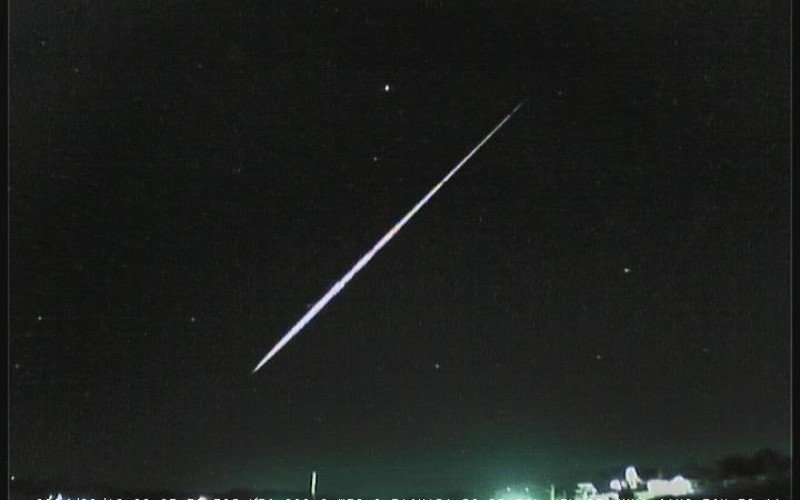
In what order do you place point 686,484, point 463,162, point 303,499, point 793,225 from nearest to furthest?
point 793,225 < point 463,162 < point 303,499 < point 686,484

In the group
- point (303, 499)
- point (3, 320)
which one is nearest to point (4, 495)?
point (3, 320)

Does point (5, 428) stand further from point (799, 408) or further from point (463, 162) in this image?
point (463, 162)

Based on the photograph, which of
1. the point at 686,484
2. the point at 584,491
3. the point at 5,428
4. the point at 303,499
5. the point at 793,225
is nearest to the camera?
the point at 5,428

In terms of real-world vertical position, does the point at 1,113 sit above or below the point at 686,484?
above

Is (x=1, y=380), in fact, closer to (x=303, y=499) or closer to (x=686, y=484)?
(x=303, y=499)

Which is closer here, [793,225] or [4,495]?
[4,495]

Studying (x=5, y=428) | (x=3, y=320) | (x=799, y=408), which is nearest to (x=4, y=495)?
(x=5, y=428)

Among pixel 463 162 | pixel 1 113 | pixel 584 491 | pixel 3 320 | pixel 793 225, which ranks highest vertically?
pixel 463 162

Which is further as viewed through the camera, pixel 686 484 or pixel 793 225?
pixel 686 484

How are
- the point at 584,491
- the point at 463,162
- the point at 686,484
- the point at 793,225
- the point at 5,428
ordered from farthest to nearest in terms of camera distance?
1. the point at 584,491
2. the point at 686,484
3. the point at 463,162
4. the point at 793,225
5. the point at 5,428
